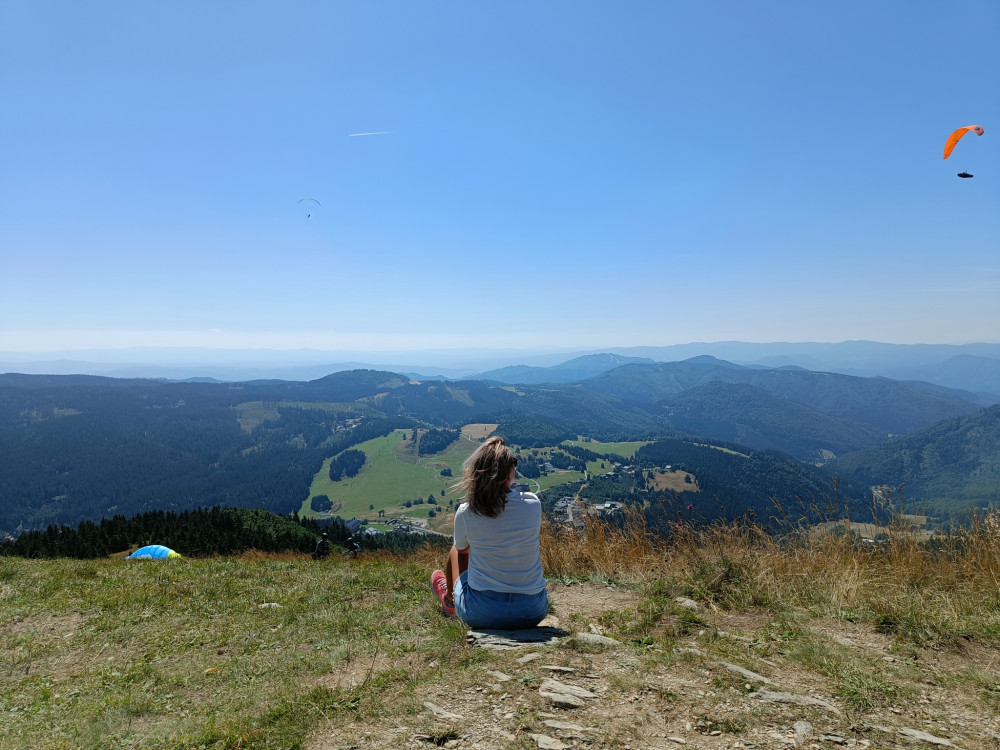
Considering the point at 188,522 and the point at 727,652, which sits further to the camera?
the point at 188,522

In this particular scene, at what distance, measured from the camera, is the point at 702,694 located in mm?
3314

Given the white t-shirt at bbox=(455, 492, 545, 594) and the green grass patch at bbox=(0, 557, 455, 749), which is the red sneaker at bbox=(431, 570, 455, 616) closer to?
the green grass patch at bbox=(0, 557, 455, 749)

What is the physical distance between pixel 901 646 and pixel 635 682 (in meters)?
2.70

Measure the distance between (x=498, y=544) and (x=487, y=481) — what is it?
714mm

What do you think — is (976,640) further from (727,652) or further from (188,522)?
(188,522)

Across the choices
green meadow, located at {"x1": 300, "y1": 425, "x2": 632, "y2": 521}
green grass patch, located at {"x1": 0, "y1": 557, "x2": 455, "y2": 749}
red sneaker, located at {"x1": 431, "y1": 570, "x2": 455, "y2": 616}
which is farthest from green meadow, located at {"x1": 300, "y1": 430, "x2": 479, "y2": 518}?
red sneaker, located at {"x1": 431, "y1": 570, "x2": 455, "y2": 616}

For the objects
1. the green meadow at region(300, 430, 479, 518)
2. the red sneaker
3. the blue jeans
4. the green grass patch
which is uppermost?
the blue jeans

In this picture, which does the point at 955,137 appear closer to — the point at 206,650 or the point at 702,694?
the point at 702,694

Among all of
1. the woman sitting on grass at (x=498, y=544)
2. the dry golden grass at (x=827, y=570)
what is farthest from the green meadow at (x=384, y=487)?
the woman sitting on grass at (x=498, y=544)

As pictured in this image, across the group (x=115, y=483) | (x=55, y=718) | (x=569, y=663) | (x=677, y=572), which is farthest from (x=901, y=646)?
(x=115, y=483)

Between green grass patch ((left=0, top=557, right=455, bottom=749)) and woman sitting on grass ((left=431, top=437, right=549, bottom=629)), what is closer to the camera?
green grass patch ((left=0, top=557, right=455, bottom=749))

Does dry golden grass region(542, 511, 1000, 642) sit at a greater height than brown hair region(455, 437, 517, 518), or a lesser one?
lesser

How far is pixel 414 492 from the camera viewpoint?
160 metres

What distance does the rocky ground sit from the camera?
2.80m
